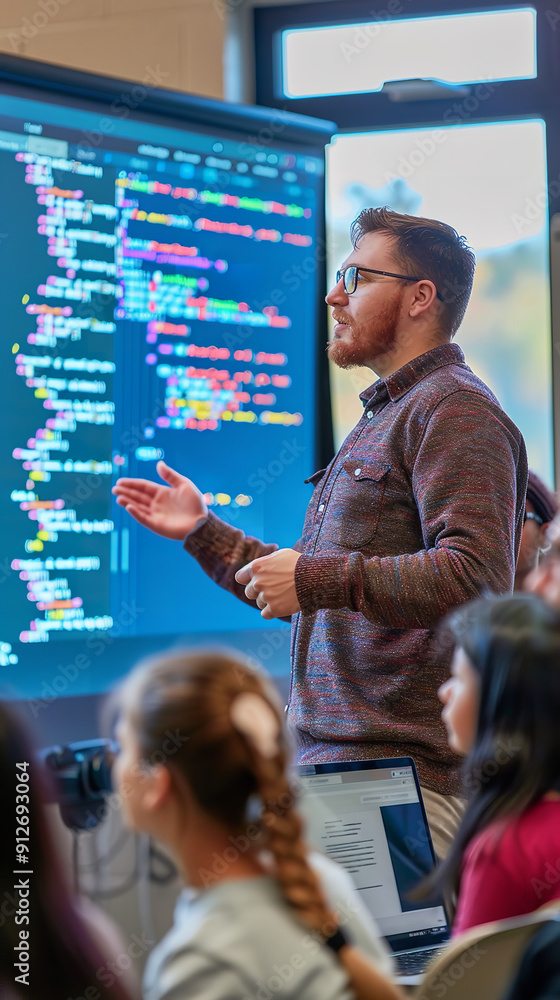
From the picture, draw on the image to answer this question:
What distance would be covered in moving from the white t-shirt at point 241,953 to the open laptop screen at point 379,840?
440mm

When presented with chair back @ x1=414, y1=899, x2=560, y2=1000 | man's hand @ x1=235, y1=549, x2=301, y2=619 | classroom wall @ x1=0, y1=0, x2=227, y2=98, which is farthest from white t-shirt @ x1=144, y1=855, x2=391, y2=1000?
classroom wall @ x1=0, y1=0, x2=227, y2=98

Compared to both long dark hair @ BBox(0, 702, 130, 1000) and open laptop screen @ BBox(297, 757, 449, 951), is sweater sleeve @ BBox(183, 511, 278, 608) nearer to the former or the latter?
open laptop screen @ BBox(297, 757, 449, 951)

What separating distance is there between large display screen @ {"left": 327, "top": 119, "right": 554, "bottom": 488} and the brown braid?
1.78 m

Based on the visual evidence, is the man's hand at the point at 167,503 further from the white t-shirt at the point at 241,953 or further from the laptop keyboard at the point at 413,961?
the white t-shirt at the point at 241,953

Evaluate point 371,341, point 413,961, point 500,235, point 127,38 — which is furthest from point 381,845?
point 127,38

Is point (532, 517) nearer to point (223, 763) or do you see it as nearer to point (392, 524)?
point (392, 524)

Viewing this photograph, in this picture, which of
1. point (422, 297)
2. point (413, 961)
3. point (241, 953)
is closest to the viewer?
point (241, 953)

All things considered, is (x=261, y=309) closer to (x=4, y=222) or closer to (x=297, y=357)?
(x=297, y=357)

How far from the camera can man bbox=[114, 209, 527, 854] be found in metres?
1.33

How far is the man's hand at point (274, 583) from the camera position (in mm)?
1321

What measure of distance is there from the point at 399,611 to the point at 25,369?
954mm

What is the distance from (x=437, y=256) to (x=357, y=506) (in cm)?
46

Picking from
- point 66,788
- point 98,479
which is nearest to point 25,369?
point 98,479

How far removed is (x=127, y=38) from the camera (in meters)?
2.37
